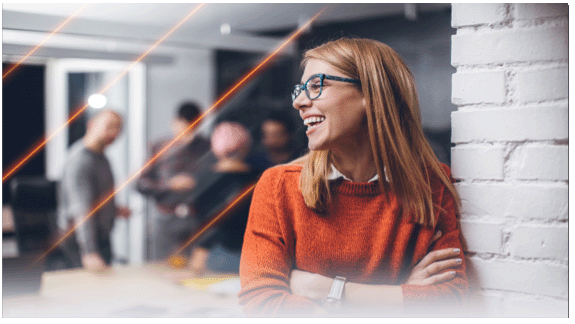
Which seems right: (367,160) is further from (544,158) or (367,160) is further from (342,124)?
(544,158)

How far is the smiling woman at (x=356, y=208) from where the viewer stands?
899 mm

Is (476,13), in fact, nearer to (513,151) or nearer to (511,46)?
(511,46)

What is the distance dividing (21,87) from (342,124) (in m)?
5.86

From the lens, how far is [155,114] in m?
5.18

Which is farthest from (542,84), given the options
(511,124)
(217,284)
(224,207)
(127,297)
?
(224,207)

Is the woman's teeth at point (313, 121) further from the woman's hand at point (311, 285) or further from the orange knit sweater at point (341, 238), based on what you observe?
the woman's hand at point (311, 285)

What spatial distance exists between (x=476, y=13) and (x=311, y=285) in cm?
65

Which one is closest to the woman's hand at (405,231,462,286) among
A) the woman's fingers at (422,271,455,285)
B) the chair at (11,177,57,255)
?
the woman's fingers at (422,271,455,285)

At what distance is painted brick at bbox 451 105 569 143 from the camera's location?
84 centimetres

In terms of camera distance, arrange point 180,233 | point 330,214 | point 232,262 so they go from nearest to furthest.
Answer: point 330,214 → point 232,262 → point 180,233

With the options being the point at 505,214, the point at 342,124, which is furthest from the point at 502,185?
the point at 342,124

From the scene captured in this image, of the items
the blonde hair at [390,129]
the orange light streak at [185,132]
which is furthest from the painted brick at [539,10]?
the orange light streak at [185,132]

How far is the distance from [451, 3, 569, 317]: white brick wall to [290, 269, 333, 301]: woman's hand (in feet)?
1.02

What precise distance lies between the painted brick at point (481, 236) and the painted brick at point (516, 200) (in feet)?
0.08
